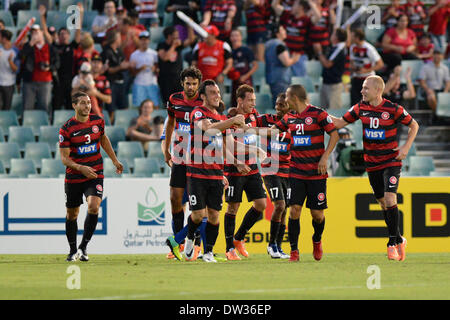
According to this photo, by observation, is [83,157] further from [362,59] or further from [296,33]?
[296,33]

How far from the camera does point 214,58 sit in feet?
59.3

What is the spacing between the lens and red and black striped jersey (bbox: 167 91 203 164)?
12.2m

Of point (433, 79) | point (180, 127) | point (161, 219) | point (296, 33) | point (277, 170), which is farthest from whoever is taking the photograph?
point (433, 79)

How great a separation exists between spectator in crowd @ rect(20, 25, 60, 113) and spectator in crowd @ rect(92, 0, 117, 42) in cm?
151

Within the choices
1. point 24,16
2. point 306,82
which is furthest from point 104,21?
point 306,82

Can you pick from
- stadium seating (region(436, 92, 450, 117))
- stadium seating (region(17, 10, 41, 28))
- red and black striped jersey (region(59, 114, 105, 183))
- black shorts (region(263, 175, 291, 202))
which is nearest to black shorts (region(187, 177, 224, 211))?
red and black striped jersey (region(59, 114, 105, 183))

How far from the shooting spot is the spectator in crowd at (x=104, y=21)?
1953 centimetres

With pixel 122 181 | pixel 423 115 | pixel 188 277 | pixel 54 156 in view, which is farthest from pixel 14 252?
pixel 423 115

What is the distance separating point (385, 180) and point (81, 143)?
3878 millimetres

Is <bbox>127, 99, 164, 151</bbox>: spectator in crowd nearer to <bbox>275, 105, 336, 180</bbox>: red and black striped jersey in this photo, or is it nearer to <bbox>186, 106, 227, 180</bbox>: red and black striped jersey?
<bbox>275, 105, 336, 180</bbox>: red and black striped jersey

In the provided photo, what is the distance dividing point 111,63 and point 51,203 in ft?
14.3

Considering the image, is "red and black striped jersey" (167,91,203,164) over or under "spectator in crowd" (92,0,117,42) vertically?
under

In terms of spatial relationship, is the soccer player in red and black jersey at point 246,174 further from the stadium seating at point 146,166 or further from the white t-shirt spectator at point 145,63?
the white t-shirt spectator at point 145,63
